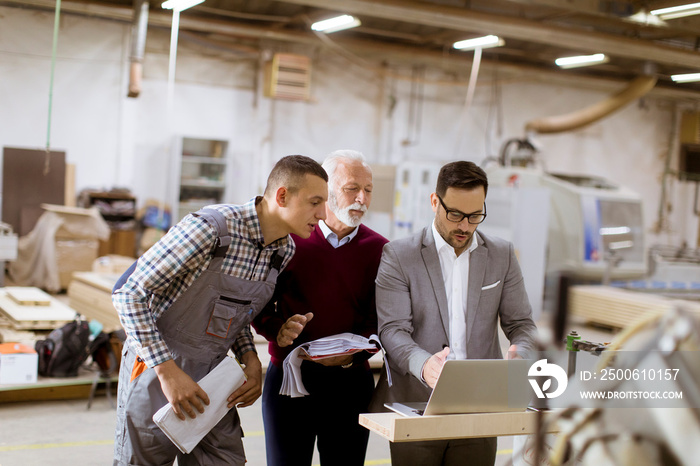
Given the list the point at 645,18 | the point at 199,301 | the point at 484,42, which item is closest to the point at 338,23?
the point at 484,42

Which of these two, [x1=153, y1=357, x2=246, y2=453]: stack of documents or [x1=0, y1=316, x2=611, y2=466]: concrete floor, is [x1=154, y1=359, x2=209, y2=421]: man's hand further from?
[x1=0, y1=316, x2=611, y2=466]: concrete floor

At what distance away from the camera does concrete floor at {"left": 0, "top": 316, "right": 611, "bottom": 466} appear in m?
4.10

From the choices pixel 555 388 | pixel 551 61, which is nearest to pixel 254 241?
pixel 555 388

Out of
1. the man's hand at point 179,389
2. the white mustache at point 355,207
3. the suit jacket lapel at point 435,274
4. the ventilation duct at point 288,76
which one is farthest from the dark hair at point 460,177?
the ventilation duct at point 288,76

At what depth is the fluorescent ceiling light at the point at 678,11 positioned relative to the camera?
6.23 m

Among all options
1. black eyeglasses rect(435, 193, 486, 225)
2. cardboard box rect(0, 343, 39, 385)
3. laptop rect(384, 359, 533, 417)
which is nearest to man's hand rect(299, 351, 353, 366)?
laptop rect(384, 359, 533, 417)

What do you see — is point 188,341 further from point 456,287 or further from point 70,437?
point 70,437

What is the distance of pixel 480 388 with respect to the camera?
6.48ft

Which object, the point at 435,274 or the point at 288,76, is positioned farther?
the point at 288,76

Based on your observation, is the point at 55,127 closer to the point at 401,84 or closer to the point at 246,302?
the point at 401,84

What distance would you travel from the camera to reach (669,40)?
970 centimetres

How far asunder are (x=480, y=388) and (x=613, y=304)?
7.03 metres

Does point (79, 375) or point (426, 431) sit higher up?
point (426, 431)

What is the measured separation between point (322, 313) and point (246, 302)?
0.38 m
